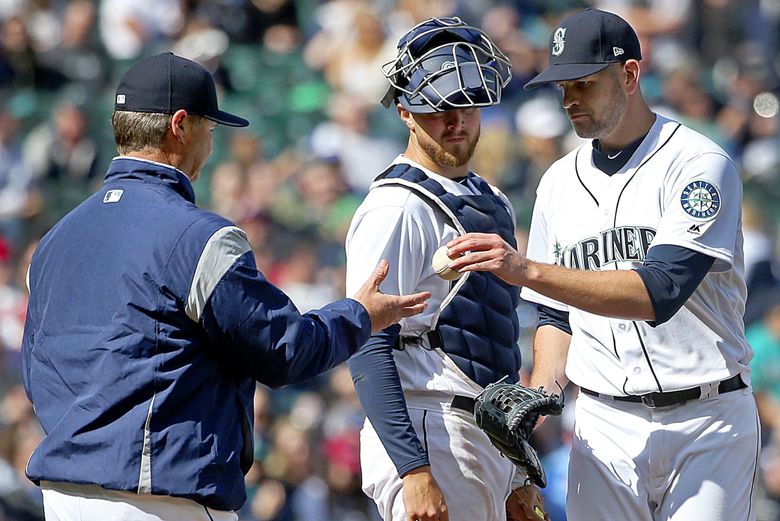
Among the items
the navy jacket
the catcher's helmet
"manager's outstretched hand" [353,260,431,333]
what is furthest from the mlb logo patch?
the catcher's helmet

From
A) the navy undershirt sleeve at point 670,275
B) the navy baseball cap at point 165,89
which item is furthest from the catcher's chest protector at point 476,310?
the navy baseball cap at point 165,89

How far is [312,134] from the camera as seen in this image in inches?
364

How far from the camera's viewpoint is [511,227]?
3928 mm

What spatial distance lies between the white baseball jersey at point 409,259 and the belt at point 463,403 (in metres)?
0.02

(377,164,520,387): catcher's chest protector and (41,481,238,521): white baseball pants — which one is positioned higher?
(377,164,520,387): catcher's chest protector

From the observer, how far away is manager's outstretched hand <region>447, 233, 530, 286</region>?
10.7 ft

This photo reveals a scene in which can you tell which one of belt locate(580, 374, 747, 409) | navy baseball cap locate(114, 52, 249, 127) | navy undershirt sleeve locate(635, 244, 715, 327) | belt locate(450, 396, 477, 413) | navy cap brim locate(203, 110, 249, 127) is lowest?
belt locate(450, 396, 477, 413)

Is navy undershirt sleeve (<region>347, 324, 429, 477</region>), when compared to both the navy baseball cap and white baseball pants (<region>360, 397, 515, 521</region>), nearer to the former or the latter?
white baseball pants (<region>360, 397, 515, 521</region>)

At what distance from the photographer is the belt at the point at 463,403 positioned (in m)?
3.65

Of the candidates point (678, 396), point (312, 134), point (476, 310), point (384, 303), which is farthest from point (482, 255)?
point (312, 134)

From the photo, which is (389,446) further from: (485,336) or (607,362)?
(607,362)

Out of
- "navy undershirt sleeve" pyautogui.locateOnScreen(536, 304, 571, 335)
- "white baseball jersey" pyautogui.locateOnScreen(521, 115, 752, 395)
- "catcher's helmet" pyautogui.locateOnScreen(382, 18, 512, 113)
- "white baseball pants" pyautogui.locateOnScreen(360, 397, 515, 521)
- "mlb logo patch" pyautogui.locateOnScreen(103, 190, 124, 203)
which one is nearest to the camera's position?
"mlb logo patch" pyautogui.locateOnScreen(103, 190, 124, 203)

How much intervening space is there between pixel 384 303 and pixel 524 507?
3.19 feet

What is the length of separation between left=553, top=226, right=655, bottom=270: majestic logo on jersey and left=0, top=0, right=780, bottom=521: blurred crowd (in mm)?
3148
